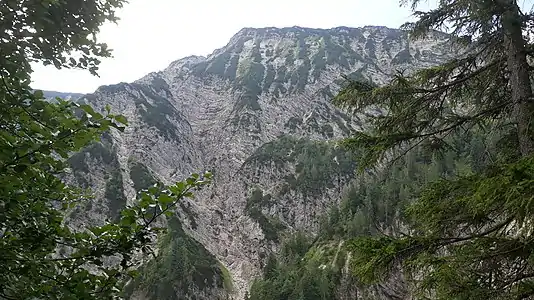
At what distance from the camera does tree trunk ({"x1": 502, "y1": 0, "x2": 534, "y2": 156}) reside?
6105 mm

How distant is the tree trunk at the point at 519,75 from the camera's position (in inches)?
240

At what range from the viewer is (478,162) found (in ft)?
22.8

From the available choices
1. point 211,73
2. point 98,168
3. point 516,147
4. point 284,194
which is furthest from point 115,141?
point 516,147

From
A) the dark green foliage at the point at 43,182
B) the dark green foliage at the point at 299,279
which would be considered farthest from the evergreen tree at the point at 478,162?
the dark green foliage at the point at 299,279

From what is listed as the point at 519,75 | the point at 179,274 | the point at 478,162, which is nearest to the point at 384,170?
the point at 478,162

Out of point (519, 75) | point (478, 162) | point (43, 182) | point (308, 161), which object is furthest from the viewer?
point (308, 161)

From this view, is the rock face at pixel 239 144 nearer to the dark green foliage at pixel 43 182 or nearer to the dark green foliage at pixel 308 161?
the dark green foliage at pixel 308 161

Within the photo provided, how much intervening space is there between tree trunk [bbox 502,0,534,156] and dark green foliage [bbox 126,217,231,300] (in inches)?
2036

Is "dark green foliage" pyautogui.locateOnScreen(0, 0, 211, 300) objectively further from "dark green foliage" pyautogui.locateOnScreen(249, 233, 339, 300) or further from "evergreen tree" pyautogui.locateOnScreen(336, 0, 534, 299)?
"dark green foliage" pyautogui.locateOnScreen(249, 233, 339, 300)

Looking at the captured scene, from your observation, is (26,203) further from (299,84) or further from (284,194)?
(299,84)

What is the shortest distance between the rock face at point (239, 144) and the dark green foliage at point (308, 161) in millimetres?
286

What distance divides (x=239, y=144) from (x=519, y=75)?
98.8 meters

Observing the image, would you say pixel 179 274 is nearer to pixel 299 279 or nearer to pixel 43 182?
pixel 299 279

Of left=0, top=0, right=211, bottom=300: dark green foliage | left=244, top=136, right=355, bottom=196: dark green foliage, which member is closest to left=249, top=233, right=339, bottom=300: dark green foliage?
left=244, top=136, right=355, bottom=196: dark green foliage
